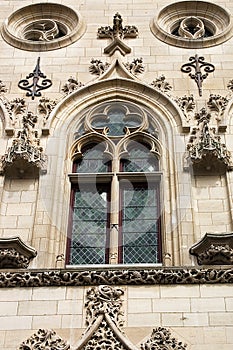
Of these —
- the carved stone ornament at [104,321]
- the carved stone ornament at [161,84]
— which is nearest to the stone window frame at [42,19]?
the carved stone ornament at [161,84]

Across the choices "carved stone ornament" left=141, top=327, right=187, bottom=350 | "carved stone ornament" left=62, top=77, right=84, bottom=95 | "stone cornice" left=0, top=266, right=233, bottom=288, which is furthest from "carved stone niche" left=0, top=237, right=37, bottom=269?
"carved stone ornament" left=62, top=77, right=84, bottom=95

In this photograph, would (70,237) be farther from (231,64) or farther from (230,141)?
(231,64)

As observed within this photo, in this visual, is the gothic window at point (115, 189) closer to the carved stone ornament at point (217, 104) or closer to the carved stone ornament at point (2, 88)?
the carved stone ornament at point (217, 104)

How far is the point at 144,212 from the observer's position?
1370cm

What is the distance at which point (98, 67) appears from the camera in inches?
648

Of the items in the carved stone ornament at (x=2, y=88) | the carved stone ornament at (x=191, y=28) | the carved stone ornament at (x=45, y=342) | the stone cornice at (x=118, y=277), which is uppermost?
the carved stone ornament at (x=191, y=28)

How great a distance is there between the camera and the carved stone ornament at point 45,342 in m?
10.6

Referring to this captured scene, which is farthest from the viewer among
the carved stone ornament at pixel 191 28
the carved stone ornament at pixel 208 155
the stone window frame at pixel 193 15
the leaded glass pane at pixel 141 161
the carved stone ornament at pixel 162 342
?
the carved stone ornament at pixel 191 28

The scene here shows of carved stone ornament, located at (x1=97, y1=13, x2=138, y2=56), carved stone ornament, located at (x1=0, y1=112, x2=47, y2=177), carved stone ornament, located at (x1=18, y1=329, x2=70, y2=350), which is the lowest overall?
carved stone ornament, located at (x1=18, y1=329, x2=70, y2=350)

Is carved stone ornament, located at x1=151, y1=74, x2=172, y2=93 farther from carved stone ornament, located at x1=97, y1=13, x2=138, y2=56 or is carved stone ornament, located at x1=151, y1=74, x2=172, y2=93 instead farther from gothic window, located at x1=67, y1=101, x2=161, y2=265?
carved stone ornament, located at x1=97, y1=13, x2=138, y2=56

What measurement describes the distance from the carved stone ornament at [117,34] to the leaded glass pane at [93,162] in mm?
3101

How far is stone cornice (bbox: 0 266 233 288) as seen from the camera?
37.5 feet

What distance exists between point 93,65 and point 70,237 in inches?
191

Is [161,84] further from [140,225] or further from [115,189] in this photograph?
[140,225]
